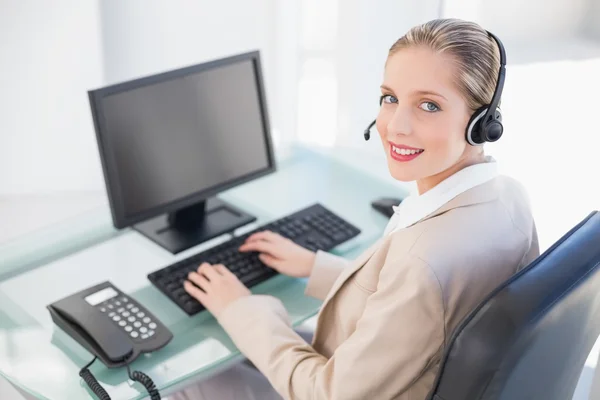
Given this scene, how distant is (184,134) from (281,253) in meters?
0.34

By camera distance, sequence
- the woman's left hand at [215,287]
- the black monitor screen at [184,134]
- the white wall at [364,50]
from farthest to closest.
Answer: the white wall at [364,50]
the black monitor screen at [184,134]
the woman's left hand at [215,287]

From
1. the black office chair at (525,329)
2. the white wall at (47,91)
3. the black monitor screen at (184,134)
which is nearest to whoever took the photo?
the black office chair at (525,329)

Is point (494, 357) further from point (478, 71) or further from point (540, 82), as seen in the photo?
point (540, 82)

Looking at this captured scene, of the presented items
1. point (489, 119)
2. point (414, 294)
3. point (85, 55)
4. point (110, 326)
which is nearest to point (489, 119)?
point (489, 119)

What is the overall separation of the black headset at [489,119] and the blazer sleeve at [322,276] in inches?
19.6

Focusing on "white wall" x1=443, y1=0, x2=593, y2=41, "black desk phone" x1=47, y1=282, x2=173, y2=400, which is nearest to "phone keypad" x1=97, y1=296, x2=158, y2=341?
"black desk phone" x1=47, y1=282, x2=173, y2=400

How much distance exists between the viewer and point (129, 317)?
144cm

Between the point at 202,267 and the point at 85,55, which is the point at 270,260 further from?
the point at 85,55

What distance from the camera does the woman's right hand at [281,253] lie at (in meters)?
1.62

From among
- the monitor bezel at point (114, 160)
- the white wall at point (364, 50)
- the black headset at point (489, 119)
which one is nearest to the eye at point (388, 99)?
the black headset at point (489, 119)


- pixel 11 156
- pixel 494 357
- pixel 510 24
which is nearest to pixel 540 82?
pixel 510 24

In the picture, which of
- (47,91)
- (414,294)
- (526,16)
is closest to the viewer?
(414,294)

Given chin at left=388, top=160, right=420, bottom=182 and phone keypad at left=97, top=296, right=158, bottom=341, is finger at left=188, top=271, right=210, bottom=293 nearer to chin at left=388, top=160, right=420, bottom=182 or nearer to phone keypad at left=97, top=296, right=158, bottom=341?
phone keypad at left=97, top=296, right=158, bottom=341

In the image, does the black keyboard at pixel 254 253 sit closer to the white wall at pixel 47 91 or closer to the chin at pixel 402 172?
the chin at pixel 402 172
